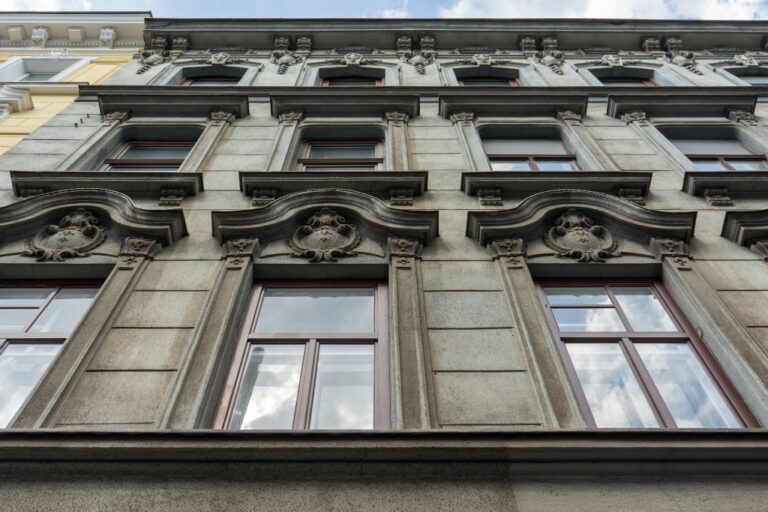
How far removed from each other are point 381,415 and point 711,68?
54.0ft

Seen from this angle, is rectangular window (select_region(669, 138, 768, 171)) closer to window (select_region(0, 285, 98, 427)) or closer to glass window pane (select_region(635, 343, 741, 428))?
glass window pane (select_region(635, 343, 741, 428))

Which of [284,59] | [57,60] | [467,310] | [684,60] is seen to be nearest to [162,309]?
[467,310]

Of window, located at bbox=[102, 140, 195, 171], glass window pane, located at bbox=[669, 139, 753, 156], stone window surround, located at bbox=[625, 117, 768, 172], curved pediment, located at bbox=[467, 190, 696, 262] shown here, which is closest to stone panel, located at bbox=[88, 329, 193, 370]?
curved pediment, located at bbox=[467, 190, 696, 262]

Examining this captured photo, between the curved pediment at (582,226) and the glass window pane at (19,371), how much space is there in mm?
5936

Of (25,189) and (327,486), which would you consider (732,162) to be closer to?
(327,486)

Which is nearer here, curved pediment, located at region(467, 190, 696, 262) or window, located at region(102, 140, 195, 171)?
curved pediment, located at region(467, 190, 696, 262)

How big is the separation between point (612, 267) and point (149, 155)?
9.65 metres

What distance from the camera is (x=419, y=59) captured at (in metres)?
17.6

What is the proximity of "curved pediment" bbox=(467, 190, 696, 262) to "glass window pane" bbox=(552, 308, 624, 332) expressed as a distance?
2.83ft

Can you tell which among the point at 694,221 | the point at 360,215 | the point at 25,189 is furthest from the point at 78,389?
the point at 694,221

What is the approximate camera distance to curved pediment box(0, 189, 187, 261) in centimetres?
816

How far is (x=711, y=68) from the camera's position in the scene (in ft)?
55.5

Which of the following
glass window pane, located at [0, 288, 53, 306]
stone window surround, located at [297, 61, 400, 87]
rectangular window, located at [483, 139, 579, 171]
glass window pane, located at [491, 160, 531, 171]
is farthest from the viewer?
stone window surround, located at [297, 61, 400, 87]

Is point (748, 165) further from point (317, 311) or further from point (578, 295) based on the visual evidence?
point (317, 311)
